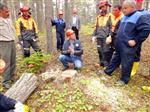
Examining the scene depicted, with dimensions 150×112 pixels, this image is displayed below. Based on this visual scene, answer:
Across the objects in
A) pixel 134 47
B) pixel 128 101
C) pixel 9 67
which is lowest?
pixel 128 101

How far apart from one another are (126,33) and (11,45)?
324 cm

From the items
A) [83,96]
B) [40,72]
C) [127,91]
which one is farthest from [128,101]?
[40,72]

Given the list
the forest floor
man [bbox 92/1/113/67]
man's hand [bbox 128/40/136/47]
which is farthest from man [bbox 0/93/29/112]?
man [bbox 92/1/113/67]

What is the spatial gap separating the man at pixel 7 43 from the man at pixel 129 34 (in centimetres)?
302

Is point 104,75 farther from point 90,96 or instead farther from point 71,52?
point 90,96

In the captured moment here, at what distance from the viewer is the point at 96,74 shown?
318 inches

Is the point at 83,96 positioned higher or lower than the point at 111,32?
lower

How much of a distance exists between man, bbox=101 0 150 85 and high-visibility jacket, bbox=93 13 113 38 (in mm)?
1218

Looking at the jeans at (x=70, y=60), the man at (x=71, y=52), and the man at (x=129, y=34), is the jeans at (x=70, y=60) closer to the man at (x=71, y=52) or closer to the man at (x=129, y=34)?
the man at (x=71, y=52)

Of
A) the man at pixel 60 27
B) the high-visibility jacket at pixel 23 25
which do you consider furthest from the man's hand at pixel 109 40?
the man at pixel 60 27

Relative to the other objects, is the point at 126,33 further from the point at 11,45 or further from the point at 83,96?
the point at 11,45

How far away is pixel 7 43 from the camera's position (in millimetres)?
7656

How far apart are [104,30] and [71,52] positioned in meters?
1.27

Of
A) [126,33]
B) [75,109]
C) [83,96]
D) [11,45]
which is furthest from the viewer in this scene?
[11,45]
